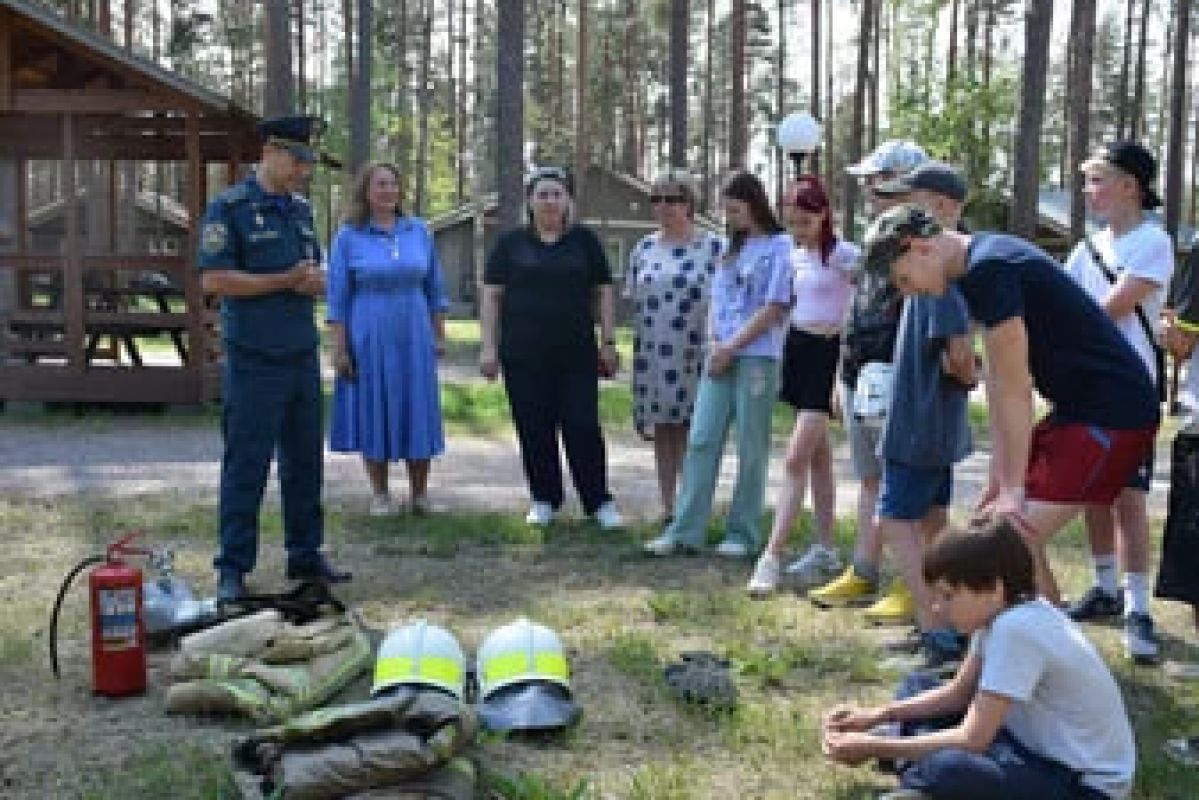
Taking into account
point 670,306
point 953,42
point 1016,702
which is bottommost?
point 1016,702

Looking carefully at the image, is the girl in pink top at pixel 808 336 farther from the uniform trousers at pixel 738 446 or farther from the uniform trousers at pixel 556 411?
the uniform trousers at pixel 556 411

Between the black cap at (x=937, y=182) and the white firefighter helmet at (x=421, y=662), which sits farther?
the black cap at (x=937, y=182)

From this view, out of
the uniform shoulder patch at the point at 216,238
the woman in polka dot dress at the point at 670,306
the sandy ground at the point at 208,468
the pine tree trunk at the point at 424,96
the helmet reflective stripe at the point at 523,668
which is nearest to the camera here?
the helmet reflective stripe at the point at 523,668

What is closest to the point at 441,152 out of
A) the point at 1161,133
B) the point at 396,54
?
the point at 396,54

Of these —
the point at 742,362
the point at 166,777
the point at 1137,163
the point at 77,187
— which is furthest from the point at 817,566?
the point at 77,187

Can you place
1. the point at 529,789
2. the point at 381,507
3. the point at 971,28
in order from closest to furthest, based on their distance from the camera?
the point at 529,789 < the point at 381,507 < the point at 971,28

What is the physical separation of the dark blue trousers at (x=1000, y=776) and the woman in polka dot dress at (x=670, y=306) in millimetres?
3575

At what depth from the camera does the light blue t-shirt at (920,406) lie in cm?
427

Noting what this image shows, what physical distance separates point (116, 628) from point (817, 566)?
3172 millimetres

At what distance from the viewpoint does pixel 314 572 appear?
5.65 meters

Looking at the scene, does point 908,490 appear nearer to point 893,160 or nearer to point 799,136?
point 893,160

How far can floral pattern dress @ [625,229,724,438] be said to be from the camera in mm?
6457

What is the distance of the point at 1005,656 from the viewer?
2.95m

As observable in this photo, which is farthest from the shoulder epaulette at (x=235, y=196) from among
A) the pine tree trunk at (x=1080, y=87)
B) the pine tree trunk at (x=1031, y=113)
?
the pine tree trunk at (x=1080, y=87)
